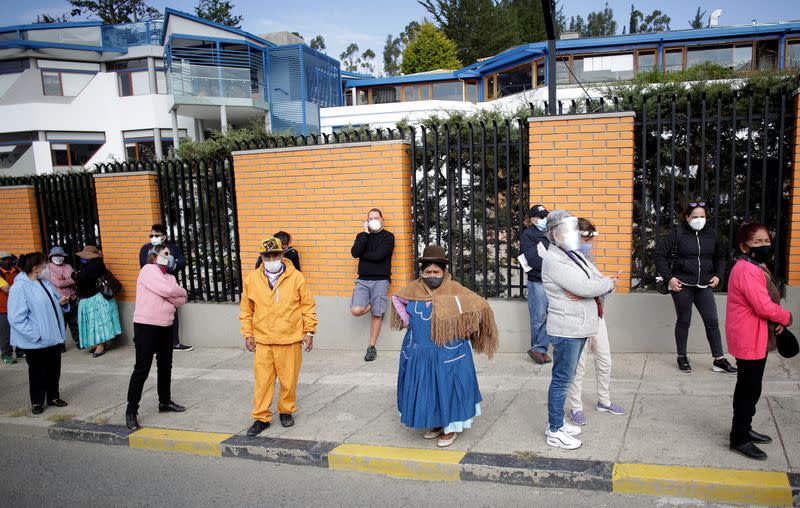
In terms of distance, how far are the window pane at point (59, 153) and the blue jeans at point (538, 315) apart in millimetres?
28636

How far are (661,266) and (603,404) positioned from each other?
184 centimetres

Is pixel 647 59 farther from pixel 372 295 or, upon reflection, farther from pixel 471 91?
pixel 372 295

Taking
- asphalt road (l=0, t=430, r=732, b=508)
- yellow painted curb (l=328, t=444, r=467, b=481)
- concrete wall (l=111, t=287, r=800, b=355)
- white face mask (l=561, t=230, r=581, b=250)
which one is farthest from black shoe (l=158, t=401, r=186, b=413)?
white face mask (l=561, t=230, r=581, b=250)

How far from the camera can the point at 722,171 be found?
6598 millimetres

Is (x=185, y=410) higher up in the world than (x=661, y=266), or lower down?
lower down

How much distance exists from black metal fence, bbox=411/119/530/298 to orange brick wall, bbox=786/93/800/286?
2783mm

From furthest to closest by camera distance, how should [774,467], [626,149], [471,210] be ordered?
1. [471,210]
2. [626,149]
3. [774,467]

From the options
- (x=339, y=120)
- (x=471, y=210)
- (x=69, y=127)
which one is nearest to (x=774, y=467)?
(x=471, y=210)

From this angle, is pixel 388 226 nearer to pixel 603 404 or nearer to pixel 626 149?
pixel 626 149

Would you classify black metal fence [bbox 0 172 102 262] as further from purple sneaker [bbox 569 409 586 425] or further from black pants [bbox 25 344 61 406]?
purple sneaker [bbox 569 409 586 425]

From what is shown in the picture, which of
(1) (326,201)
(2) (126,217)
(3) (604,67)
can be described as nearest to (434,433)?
(1) (326,201)

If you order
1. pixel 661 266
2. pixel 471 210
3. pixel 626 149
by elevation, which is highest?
pixel 626 149

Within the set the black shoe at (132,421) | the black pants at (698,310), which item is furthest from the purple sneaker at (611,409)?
the black shoe at (132,421)

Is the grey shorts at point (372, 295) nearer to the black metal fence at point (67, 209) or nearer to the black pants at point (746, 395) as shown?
the black pants at point (746, 395)
